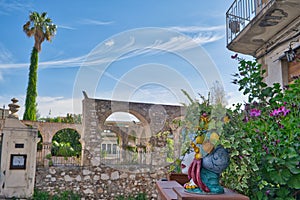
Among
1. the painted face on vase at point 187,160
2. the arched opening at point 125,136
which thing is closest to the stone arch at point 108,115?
the arched opening at point 125,136

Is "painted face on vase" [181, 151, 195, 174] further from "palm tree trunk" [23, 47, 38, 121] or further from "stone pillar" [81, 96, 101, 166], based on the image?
"palm tree trunk" [23, 47, 38, 121]

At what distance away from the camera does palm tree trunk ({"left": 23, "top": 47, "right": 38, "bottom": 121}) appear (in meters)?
10.2

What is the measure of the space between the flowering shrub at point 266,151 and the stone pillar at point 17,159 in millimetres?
4811

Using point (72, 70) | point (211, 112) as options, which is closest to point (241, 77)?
point (211, 112)

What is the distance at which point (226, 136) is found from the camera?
1334 mm

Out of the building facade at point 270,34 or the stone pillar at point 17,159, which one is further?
the stone pillar at point 17,159

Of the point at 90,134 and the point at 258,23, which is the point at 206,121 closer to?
the point at 258,23

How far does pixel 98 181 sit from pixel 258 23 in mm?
4464

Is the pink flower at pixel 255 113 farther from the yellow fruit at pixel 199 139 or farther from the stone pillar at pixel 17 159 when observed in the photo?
the stone pillar at pixel 17 159

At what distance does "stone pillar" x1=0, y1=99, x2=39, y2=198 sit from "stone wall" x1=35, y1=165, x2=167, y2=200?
23 cm

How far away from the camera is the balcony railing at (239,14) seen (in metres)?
3.46

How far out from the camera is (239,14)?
369 cm

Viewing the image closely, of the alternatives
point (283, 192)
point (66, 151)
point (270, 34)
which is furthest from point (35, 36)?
point (283, 192)

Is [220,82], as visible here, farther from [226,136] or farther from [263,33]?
[263,33]
